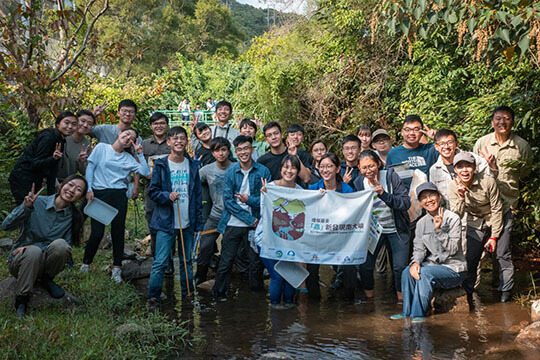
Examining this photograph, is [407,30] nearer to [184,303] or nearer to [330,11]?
[184,303]

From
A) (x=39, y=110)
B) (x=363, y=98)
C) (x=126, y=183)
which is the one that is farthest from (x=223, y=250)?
(x=363, y=98)

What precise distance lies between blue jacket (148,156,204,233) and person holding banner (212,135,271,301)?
33 cm

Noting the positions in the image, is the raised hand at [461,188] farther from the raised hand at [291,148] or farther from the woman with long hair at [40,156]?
the woman with long hair at [40,156]

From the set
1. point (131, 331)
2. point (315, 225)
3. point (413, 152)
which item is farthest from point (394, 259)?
point (131, 331)

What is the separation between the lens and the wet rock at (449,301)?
19.5ft

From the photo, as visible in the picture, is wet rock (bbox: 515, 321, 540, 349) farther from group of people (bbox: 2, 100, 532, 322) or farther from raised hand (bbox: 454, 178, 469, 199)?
raised hand (bbox: 454, 178, 469, 199)

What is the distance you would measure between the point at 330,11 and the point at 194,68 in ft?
67.9

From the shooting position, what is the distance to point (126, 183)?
22.8 feet

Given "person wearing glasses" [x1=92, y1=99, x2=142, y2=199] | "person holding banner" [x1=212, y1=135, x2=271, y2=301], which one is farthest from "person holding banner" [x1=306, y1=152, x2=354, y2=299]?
"person wearing glasses" [x1=92, y1=99, x2=142, y2=199]

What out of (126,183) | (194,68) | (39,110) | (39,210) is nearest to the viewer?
(39,210)

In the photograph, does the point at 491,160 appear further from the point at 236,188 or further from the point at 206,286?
the point at 206,286

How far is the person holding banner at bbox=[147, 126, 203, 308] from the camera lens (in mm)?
6281

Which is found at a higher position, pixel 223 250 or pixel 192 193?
pixel 192 193

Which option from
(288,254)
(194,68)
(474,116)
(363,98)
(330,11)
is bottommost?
→ (288,254)
